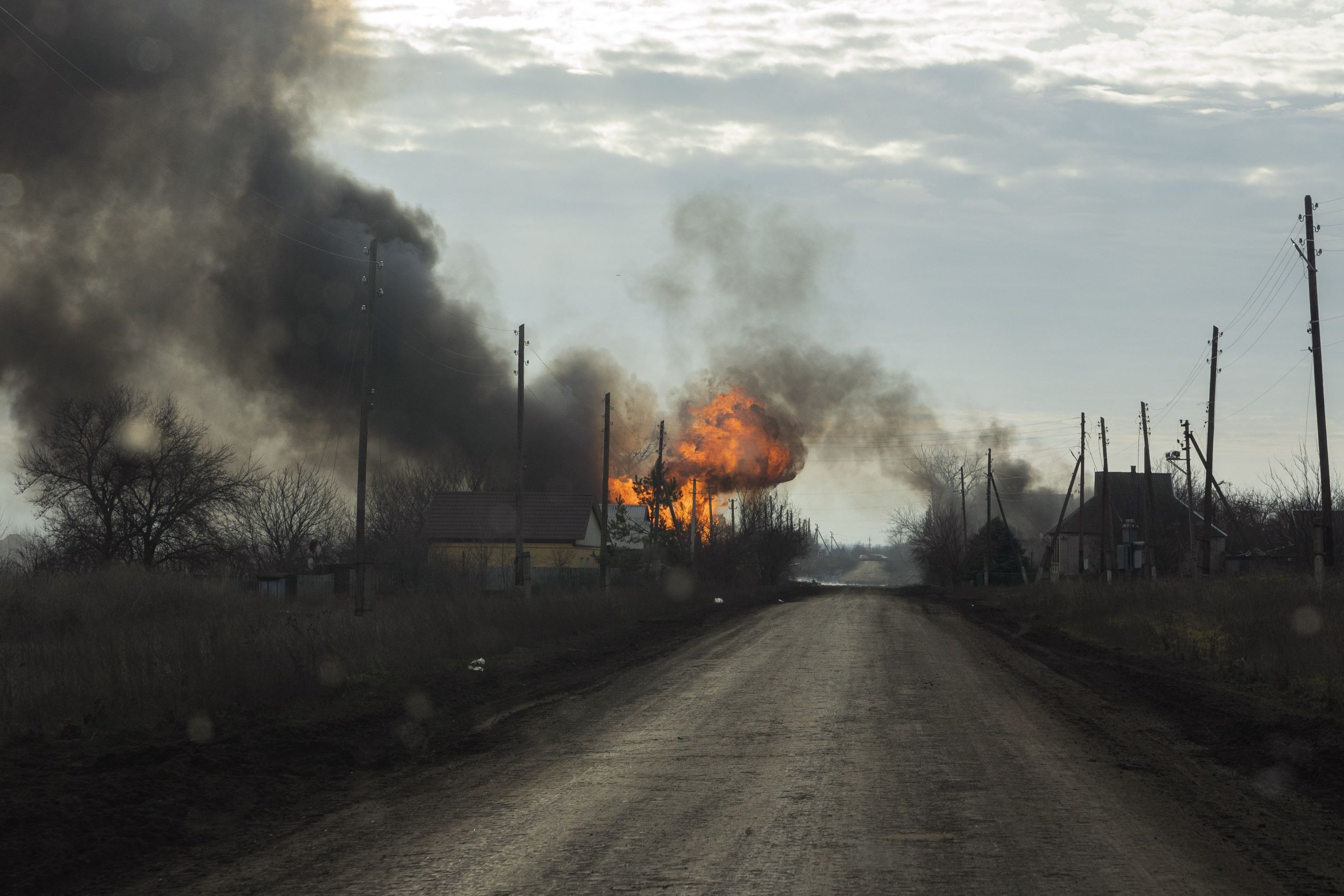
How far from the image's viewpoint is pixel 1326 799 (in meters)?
7.51

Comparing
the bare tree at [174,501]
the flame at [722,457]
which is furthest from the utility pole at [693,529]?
the bare tree at [174,501]

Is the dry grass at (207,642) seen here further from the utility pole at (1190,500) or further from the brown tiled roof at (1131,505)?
the brown tiled roof at (1131,505)

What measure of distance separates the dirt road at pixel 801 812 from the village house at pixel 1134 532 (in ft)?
110

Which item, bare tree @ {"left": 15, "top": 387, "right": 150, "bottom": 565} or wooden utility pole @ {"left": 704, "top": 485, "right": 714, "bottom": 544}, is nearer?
bare tree @ {"left": 15, "top": 387, "right": 150, "bottom": 565}

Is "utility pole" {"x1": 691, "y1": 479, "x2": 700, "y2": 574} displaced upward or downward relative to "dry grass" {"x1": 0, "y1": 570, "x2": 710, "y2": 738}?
upward

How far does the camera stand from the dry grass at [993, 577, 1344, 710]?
43.9ft

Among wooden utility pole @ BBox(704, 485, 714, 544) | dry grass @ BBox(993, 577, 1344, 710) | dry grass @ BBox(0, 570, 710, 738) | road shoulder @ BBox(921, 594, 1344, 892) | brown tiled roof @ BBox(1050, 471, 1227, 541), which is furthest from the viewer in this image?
brown tiled roof @ BBox(1050, 471, 1227, 541)

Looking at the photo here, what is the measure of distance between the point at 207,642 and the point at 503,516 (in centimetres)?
4616

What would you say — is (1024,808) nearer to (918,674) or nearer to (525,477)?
(918,674)

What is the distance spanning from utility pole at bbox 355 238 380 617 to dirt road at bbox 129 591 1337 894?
460 inches

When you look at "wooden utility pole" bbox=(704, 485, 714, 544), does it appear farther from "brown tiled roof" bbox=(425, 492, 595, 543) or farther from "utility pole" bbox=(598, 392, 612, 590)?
"utility pole" bbox=(598, 392, 612, 590)

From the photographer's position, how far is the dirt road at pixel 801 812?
5.47m

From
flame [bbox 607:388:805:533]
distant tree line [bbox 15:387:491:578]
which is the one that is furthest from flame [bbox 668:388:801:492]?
distant tree line [bbox 15:387:491:578]

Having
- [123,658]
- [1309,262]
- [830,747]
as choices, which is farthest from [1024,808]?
[1309,262]
